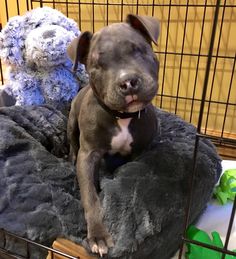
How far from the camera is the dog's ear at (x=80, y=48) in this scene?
1059 millimetres

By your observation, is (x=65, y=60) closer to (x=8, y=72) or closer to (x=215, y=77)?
(x=8, y=72)

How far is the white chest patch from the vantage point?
1130mm

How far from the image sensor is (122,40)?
965 mm

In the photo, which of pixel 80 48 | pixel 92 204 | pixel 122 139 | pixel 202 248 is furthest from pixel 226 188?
pixel 80 48

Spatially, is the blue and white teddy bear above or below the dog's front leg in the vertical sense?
above

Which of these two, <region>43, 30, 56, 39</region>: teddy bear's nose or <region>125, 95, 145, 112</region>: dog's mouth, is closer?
<region>125, 95, 145, 112</region>: dog's mouth

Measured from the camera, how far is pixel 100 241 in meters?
0.87

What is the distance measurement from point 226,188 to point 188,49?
0.98 meters

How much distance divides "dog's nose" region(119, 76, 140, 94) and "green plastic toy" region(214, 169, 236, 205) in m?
0.73

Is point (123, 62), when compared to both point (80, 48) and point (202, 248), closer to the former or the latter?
point (80, 48)

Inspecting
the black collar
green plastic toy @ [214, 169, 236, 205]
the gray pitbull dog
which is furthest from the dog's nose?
green plastic toy @ [214, 169, 236, 205]

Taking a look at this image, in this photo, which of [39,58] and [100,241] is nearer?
[100,241]

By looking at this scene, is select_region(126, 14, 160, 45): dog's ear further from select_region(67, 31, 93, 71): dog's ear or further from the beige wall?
the beige wall

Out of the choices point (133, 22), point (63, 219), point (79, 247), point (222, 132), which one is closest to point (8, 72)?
point (133, 22)
